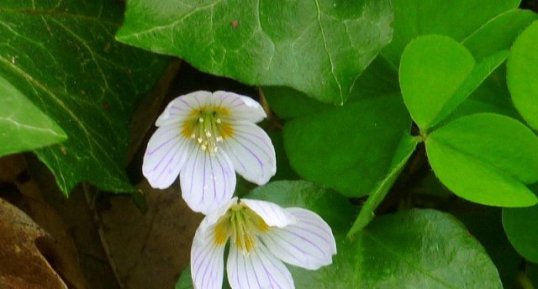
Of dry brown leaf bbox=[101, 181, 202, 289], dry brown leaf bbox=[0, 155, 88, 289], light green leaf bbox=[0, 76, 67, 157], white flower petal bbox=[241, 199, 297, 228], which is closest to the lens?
light green leaf bbox=[0, 76, 67, 157]

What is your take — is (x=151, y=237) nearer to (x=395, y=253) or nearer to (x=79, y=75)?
(x=79, y=75)

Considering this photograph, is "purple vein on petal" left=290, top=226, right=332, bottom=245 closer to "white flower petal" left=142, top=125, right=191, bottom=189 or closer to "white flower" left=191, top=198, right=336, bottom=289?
"white flower" left=191, top=198, right=336, bottom=289

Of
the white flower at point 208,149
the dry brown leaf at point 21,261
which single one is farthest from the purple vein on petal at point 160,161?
the dry brown leaf at point 21,261

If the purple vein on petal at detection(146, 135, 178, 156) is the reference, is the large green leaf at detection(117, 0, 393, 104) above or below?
above

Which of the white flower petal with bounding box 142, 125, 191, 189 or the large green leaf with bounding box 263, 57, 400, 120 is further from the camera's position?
the large green leaf with bounding box 263, 57, 400, 120

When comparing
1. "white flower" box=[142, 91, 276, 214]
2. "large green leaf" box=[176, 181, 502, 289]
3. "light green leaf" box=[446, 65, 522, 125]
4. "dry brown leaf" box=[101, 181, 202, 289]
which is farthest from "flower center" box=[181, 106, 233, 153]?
"light green leaf" box=[446, 65, 522, 125]

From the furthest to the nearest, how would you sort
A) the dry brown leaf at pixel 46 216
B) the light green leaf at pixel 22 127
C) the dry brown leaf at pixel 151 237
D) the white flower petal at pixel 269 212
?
1. the dry brown leaf at pixel 151 237
2. the dry brown leaf at pixel 46 216
3. the white flower petal at pixel 269 212
4. the light green leaf at pixel 22 127

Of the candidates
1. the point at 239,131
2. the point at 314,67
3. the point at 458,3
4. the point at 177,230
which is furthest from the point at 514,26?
the point at 177,230

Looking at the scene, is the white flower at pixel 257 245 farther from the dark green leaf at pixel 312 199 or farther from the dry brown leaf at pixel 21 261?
the dry brown leaf at pixel 21 261

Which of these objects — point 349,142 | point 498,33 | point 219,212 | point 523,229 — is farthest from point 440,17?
point 219,212
